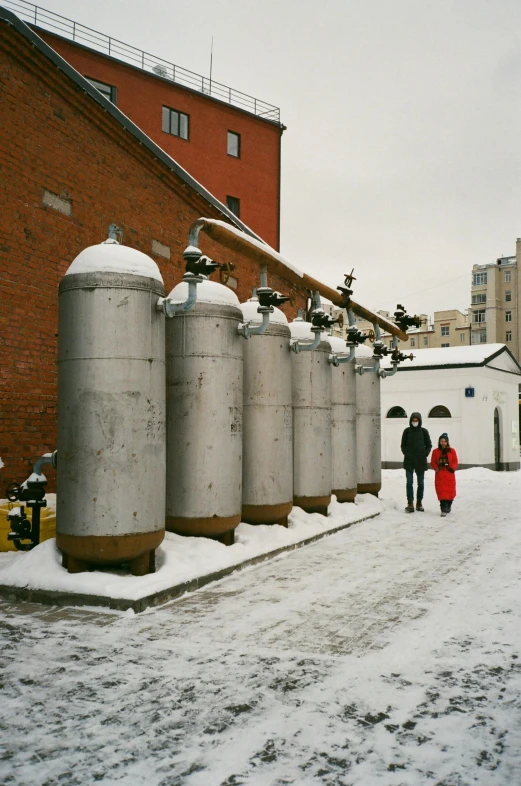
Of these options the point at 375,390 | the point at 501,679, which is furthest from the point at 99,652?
the point at 375,390

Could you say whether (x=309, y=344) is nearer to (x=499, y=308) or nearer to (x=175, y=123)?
(x=175, y=123)

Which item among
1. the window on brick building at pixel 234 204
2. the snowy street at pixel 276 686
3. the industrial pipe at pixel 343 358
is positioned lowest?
the snowy street at pixel 276 686

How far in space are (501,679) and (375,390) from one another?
32.1ft

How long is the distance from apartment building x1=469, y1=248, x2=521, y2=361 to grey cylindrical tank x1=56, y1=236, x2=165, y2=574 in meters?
67.0

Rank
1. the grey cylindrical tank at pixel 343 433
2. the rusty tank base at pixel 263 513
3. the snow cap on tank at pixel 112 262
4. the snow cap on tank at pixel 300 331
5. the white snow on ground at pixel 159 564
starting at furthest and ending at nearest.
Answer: the grey cylindrical tank at pixel 343 433 → the snow cap on tank at pixel 300 331 → the rusty tank base at pixel 263 513 → the snow cap on tank at pixel 112 262 → the white snow on ground at pixel 159 564

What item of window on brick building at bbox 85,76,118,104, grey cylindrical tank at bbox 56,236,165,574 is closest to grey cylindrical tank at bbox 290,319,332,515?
grey cylindrical tank at bbox 56,236,165,574

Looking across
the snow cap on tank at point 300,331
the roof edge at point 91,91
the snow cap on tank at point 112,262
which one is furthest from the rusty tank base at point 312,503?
the roof edge at point 91,91

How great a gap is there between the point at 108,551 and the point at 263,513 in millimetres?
3152

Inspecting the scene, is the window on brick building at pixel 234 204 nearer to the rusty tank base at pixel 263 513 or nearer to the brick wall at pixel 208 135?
the brick wall at pixel 208 135

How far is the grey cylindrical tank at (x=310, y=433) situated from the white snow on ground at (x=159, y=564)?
46.5 inches

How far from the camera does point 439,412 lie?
25547 millimetres

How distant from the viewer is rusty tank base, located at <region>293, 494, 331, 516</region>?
10.2m

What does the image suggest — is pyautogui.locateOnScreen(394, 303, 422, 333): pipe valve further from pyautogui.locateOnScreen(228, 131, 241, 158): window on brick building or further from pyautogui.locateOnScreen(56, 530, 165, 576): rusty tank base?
pyautogui.locateOnScreen(228, 131, 241, 158): window on brick building

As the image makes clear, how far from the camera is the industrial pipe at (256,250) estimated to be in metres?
8.53
